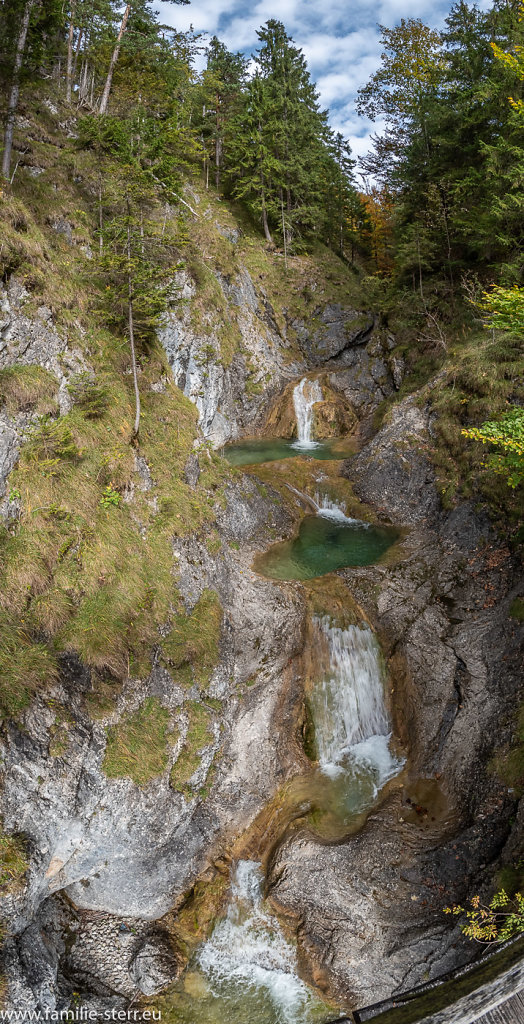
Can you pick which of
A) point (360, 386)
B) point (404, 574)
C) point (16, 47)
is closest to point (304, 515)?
point (404, 574)

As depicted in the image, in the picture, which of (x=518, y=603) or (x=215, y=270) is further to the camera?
(x=215, y=270)

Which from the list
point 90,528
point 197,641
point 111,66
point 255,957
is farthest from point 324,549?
point 111,66

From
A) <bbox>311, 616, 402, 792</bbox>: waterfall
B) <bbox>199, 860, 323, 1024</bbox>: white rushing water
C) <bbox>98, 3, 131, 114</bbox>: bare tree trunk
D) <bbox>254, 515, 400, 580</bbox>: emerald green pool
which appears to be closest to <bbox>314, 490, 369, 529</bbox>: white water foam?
<bbox>254, 515, 400, 580</bbox>: emerald green pool

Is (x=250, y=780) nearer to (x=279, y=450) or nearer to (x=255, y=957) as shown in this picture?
(x=255, y=957)

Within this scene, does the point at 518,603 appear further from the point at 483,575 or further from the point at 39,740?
the point at 39,740

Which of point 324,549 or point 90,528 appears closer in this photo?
point 90,528

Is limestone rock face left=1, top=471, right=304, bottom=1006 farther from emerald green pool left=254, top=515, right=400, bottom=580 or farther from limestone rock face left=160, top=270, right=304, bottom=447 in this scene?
limestone rock face left=160, top=270, right=304, bottom=447
